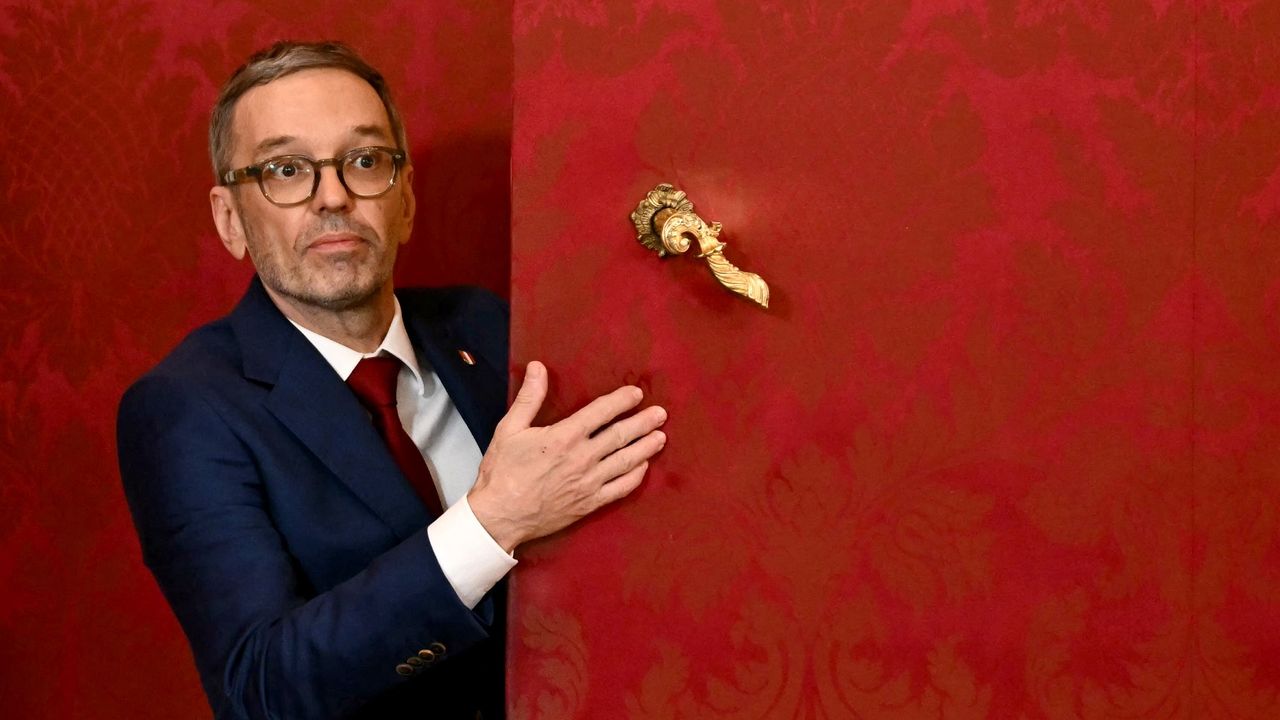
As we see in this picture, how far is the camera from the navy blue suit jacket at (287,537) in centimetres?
138

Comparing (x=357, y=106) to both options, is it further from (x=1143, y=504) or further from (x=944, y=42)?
(x=1143, y=504)

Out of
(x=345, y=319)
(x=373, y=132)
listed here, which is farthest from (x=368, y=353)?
(x=373, y=132)

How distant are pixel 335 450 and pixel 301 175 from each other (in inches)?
14.1

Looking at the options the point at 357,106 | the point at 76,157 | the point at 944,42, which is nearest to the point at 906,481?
the point at 944,42

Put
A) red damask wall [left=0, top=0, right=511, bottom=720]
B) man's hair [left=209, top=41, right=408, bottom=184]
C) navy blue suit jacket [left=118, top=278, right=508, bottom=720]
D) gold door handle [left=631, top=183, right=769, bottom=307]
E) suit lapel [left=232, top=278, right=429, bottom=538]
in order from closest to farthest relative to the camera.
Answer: gold door handle [left=631, top=183, right=769, bottom=307] → navy blue suit jacket [left=118, top=278, right=508, bottom=720] → suit lapel [left=232, top=278, right=429, bottom=538] → man's hair [left=209, top=41, right=408, bottom=184] → red damask wall [left=0, top=0, right=511, bottom=720]

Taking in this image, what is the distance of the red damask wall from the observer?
79.7 inches

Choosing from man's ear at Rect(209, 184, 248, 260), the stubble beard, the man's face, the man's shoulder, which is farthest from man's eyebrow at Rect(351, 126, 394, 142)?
the man's shoulder

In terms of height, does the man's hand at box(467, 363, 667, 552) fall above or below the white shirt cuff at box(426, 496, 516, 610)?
above

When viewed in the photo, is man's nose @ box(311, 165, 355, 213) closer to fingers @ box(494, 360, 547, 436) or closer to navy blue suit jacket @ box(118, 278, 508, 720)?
navy blue suit jacket @ box(118, 278, 508, 720)

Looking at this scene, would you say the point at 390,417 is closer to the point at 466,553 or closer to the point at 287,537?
the point at 287,537

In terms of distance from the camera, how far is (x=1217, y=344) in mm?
1375

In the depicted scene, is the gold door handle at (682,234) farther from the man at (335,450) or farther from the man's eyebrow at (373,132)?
A: the man's eyebrow at (373,132)

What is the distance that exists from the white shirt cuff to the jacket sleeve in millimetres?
15

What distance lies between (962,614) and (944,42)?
1.99 feet
